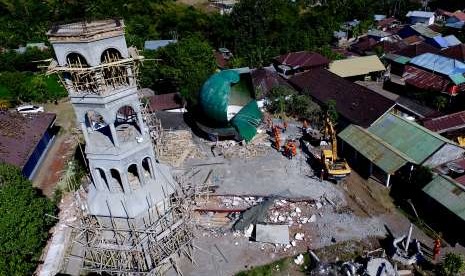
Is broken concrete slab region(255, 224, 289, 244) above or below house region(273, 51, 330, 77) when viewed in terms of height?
below

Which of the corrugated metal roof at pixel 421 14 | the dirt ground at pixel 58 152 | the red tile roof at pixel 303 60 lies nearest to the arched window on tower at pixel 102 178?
the dirt ground at pixel 58 152

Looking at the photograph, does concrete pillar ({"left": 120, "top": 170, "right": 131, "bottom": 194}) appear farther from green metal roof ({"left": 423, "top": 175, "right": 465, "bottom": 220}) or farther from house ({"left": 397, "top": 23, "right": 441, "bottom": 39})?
house ({"left": 397, "top": 23, "right": 441, "bottom": 39})

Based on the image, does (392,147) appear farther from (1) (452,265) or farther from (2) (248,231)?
(2) (248,231)

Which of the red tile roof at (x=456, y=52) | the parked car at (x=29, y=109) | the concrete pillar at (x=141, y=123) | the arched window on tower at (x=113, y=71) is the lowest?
the red tile roof at (x=456, y=52)

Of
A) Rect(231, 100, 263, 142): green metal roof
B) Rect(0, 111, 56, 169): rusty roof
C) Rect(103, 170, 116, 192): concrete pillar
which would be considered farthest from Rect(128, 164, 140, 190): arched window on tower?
Rect(0, 111, 56, 169): rusty roof

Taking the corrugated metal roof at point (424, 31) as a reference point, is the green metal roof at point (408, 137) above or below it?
below

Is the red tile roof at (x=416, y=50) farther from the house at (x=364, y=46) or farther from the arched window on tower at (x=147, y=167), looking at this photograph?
the arched window on tower at (x=147, y=167)

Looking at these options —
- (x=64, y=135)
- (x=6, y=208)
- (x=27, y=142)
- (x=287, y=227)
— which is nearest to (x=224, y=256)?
(x=287, y=227)

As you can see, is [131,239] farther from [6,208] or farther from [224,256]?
[6,208]
